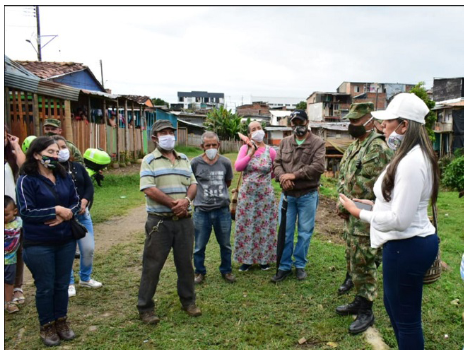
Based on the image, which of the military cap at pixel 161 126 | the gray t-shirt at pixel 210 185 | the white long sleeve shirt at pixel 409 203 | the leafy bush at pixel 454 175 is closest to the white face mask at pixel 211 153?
the gray t-shirt at pixel 210 185

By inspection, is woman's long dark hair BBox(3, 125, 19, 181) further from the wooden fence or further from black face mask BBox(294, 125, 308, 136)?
the wooden fence

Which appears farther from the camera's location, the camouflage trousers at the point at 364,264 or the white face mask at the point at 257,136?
the white face mask at the point at 257,136

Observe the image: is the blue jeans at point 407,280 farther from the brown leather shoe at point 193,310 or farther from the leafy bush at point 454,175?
the leafy bush at point 454,175

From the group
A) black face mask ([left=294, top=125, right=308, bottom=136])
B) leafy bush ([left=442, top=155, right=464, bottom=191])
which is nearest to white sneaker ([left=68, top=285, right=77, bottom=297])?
black face mask ([left=294, top=125, right=308, bottom=136])

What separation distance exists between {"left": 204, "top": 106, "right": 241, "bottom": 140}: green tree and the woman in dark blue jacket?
3336cm

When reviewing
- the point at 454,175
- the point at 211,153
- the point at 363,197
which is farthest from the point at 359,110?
the point at 454,175

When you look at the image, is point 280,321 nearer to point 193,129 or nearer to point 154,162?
point 154,162

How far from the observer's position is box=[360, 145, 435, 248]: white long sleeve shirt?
2426 millimetres

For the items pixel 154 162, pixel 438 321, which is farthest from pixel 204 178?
pixel 438 321

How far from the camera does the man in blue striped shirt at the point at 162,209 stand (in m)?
3.87

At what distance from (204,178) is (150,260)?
4.38 ft

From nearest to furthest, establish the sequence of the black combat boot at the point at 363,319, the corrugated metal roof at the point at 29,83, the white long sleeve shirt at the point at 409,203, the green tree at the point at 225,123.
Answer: the white long sleeve shirt at the point at 409,203
the black combat boot at the point at 363,319
the corrugated metal roof at the point at 29,83
the green tree at the point at 225,123

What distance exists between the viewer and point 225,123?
37125 mm

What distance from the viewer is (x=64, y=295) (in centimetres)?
365
